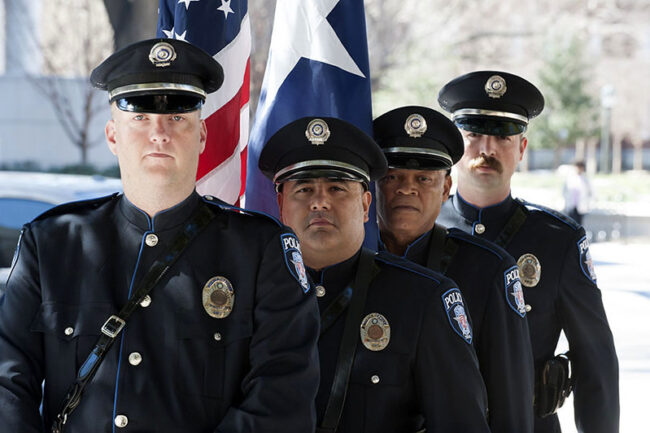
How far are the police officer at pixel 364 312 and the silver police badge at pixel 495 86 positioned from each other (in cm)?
83

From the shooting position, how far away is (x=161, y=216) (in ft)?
7.72

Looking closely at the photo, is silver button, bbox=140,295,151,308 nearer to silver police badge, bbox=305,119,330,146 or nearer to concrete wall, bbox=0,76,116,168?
silver police badge, bbox=305,119,330,146

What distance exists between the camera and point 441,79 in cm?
2642

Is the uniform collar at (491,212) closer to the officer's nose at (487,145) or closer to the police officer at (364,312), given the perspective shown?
the officer's nose at (487,145)

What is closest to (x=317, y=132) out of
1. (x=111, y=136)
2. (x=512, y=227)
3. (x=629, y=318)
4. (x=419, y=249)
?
(x=419, y=249)

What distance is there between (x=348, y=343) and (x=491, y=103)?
4.29 feet

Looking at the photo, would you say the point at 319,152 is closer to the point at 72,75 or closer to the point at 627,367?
the point at 627,367

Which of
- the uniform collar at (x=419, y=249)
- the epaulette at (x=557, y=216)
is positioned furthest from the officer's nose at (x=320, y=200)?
the epaulette at (x=557, y=216)

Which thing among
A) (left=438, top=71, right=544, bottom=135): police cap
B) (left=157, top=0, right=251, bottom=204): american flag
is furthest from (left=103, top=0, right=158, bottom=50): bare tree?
(left=438, top=71, right=544, bottom=135): police cap

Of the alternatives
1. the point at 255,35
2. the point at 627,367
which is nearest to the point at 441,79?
the point at 255,35

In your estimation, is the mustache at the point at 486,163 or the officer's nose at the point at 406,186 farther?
the mustache at the point at 486,163

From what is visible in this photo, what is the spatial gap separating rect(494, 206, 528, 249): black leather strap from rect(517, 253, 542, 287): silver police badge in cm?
10

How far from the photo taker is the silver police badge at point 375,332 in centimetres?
261

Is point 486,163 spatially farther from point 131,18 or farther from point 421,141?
point 131,18
